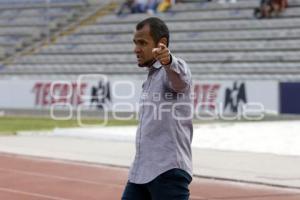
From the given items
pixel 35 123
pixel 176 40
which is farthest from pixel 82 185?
pixel 176 40

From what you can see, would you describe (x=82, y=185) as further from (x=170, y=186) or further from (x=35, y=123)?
(x=35, y=123)

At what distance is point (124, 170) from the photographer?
13641 millimetres

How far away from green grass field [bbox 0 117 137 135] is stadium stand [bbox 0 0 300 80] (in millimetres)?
5346

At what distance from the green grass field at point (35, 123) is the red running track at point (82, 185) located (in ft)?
25.7

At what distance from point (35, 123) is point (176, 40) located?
10.0m

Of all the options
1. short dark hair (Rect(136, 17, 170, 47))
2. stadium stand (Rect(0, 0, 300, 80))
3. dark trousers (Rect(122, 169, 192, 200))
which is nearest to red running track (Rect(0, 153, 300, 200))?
dark trousers (Rect(122, 169, 192, 200))

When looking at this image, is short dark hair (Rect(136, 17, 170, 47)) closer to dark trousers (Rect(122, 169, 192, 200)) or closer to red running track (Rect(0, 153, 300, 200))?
dark trousers (Rect(122, 169, 192, 200))

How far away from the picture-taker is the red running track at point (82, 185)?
421 inches

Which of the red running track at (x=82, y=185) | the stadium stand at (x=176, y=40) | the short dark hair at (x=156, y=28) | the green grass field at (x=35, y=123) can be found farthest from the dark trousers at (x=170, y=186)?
the stadium stand at (x=176, y=40)

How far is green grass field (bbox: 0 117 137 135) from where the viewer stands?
926 inches

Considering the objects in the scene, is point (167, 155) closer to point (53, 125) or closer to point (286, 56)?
point (53, 125)

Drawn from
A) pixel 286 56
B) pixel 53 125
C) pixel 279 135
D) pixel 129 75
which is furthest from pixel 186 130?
pixel 129 75

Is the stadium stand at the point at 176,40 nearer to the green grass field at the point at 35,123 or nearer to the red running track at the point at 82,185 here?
the green grass field at the point at 35,123

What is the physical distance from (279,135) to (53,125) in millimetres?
8488
